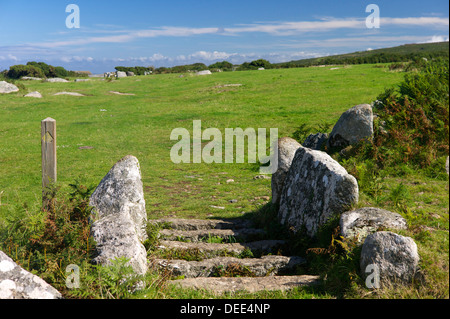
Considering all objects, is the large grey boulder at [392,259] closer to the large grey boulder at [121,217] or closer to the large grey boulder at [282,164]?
the large grey boulder at [121,217]

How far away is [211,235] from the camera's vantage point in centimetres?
1037

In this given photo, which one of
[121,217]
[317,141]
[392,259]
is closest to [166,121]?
[317,141]

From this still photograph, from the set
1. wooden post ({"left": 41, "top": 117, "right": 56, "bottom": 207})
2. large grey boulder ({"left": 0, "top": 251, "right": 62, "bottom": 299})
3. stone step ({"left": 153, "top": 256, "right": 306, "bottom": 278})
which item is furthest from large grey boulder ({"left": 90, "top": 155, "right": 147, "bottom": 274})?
wooden post ({"left": 41, "top": 117, "right": 56, "bottom": 207})

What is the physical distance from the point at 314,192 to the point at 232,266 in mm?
2644

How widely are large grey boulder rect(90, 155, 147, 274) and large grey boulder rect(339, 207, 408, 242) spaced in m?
3.84

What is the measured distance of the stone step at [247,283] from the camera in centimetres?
704

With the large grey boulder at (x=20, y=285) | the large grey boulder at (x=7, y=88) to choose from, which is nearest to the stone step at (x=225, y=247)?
the large grey boulder at (x=20, y=285)

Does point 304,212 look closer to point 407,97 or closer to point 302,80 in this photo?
point 407,97

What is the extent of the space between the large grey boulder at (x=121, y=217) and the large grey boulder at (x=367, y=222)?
384 cm

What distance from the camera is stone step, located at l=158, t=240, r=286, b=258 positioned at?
30.0 ft

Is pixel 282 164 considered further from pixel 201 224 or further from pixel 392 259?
pixel 392 259

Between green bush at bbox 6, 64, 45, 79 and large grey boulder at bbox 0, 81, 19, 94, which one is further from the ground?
green bush at bbox 6, 64, 45, 79

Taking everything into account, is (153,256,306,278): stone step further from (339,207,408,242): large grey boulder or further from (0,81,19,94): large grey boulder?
(0,81,19,94): large grey boulder
